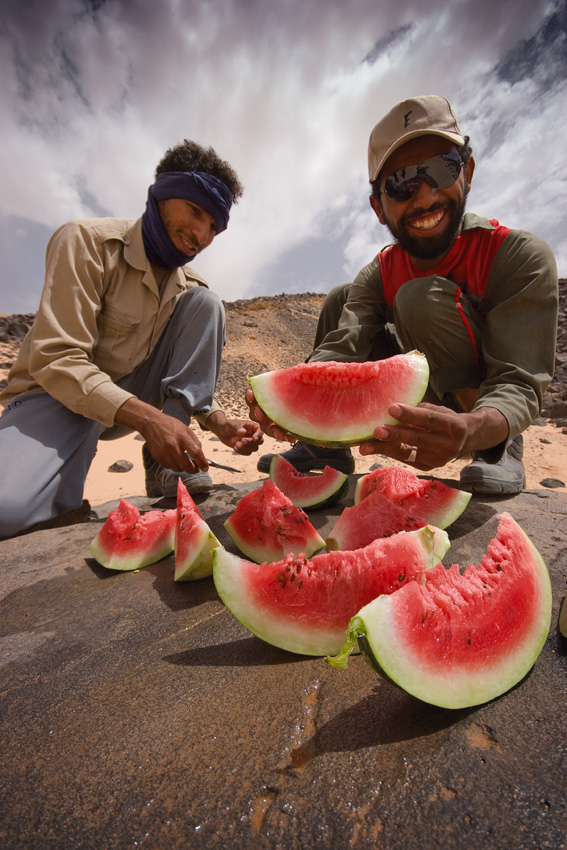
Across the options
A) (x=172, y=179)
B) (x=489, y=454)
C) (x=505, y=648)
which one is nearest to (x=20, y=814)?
(x=505, y=648)

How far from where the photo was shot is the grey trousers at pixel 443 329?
294cm

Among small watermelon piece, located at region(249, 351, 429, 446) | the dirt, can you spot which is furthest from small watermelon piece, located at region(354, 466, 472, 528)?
the dirt

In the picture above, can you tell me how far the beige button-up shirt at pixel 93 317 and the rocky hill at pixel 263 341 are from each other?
462 cm

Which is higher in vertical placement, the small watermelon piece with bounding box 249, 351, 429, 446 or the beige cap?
the beige cap

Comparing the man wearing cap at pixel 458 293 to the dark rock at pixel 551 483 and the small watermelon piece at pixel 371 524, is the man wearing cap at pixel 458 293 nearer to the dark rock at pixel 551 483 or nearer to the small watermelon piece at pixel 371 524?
the small watermelon piece at pixel 371 524

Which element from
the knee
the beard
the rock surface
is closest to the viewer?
the rock surface

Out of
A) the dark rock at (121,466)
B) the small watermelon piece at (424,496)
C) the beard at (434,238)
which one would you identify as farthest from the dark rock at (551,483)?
the dark rock at (121,466)

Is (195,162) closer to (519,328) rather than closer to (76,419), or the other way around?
(76,419)

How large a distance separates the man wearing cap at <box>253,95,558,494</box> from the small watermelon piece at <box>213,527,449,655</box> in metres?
0.97

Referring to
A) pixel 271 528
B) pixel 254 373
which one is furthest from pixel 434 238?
pixel 254 373

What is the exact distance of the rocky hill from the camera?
867cm

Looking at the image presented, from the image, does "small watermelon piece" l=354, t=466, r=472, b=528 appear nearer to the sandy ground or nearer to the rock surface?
the rock surface

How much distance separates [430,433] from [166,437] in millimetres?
1660

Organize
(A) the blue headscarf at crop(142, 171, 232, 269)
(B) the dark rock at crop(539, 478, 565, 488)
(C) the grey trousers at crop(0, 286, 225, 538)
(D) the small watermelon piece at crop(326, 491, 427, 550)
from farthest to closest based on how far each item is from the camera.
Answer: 1. (B) the dark rock at crop(539, 478, 565, 488)
2. (A) the blue headscarf at crop(142, 171, 232, 269)
3. (C) the grey trousers at crop(0, 286, 225, 538)
4. (D) the small watermelon piece at crop(326, 491, 427, 550)
